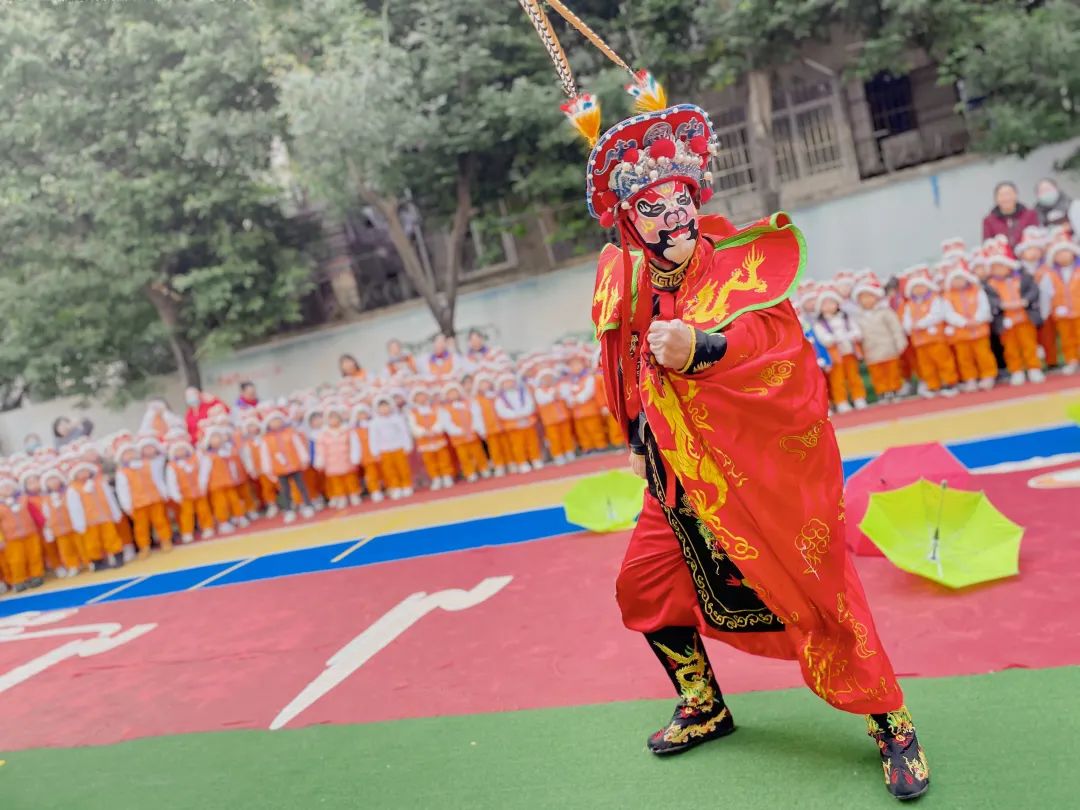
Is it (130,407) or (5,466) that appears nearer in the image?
(5,466)

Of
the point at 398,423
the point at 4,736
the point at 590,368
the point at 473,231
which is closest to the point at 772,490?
the point at 4,736

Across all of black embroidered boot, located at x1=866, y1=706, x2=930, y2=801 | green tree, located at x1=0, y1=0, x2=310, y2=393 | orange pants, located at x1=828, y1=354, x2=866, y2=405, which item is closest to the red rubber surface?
black embroidered boot, located at x1=866, y1=706, x2=930, y2=801

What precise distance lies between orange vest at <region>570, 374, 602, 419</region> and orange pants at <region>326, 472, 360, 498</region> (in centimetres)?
231

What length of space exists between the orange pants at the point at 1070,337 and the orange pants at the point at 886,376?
4.05 feet

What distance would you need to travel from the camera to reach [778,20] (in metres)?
11.3

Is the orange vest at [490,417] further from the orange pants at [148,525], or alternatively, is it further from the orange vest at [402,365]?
the orange pants at [148,525]

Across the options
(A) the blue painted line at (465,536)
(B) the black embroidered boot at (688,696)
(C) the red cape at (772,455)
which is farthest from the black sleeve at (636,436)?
(A) the blue painted line at (465,536)

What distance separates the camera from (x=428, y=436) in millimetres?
9016

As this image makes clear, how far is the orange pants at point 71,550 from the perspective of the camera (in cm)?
869

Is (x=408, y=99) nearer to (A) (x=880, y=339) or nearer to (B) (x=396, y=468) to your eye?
(B) (x=396, y=468)

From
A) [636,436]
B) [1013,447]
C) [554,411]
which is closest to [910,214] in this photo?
[554,411]

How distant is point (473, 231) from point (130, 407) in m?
5.77

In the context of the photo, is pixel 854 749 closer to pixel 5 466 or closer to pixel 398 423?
pixel 398 423

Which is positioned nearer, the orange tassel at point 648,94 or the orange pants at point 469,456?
the orange tassel at point 648,94
